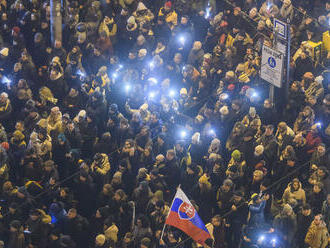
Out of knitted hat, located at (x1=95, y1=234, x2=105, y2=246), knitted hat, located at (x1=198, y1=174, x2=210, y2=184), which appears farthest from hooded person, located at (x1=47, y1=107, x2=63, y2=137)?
knitted hat, located at (x1=198, y1=174, x2=210, y2=184)

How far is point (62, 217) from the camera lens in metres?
18.2

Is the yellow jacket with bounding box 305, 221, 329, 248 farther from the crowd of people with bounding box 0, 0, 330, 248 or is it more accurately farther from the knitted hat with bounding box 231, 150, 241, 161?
the knitted hat with bounding box 231, 150, 241, 161

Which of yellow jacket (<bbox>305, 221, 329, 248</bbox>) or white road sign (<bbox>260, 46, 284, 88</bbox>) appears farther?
white road sign (<bbox>260, 46, 284, 88</bbox>)

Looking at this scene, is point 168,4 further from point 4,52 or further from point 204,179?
point 204,179

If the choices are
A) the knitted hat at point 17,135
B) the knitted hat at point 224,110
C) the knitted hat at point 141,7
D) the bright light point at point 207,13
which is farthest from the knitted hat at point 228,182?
the knitted hat at point 141,7

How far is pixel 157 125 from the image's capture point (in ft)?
67.7

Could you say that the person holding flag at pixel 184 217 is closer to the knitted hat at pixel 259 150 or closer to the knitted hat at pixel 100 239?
the knitted hat at pixel 100 239

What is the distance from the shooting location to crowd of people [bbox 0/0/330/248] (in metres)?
18.2

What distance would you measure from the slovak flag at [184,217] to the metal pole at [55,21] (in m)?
7.61

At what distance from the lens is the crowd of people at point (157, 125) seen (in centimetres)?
1820

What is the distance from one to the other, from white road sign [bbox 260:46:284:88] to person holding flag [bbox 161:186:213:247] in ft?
15.4

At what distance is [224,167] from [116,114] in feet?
10.4

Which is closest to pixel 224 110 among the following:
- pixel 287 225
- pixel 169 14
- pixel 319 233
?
pixel 287 225

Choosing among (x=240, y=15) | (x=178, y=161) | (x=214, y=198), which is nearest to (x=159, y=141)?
(x=178, y=161)
